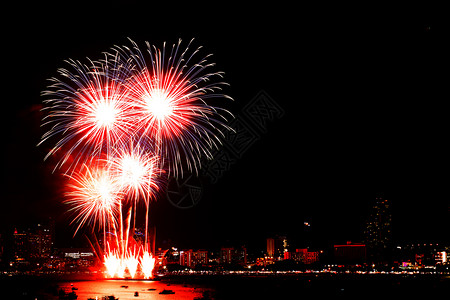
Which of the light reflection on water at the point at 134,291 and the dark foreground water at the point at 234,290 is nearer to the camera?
the light reflection on water at the point at 134,291

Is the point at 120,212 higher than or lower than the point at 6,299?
higher

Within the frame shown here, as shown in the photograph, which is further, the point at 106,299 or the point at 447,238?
the point at 447,238

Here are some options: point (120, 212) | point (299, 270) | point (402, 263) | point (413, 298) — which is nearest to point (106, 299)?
point (120, 212)

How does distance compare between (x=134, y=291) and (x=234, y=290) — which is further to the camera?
(x=234, y=290)

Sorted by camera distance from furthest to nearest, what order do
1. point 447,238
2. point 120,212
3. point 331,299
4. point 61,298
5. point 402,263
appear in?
point 402,263 → point 447,238 → point 331,299 → point 61,298 → point 120,212

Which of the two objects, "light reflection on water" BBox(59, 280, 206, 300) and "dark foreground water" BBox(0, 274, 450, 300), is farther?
"dark foreground water" BBox(0, 274, 450, 300)

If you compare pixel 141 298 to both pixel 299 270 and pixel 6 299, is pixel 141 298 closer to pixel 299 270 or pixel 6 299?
pixel 6 299

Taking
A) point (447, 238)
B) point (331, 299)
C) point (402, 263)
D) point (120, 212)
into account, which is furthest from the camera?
point (402, 263)

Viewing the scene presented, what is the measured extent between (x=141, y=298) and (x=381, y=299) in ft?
98.7

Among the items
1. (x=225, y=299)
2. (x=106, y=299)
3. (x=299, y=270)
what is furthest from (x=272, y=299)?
(x=299, y=270)

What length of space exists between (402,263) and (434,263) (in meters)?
12.4

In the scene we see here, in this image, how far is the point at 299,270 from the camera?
19638 centimetres

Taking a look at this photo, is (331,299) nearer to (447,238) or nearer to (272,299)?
(272,299)

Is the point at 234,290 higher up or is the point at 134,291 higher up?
the point at 134,291
